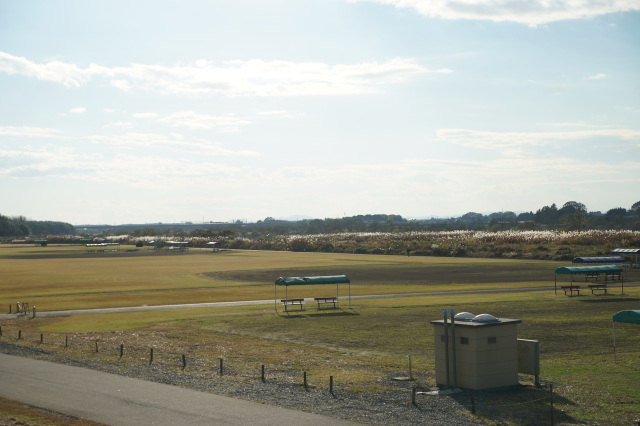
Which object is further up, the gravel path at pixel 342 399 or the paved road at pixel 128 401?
the paved road at pixel 128 401

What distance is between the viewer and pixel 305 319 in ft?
151

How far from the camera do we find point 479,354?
23484 millimetres

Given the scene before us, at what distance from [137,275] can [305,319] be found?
5208 centimetres

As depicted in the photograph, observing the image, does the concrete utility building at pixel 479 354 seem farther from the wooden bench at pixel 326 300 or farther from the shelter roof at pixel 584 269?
the shelter roof at pixel 584 269

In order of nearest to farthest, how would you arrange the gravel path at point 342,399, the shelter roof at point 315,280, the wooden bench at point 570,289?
the gravel path at point 342,399, the shelter roof at point 315,280, the wooden bench at point 570,289

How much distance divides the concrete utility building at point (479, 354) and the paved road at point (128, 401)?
598 cm

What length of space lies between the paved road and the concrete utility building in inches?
235

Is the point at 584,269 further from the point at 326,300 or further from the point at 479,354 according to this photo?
the point at 479,354

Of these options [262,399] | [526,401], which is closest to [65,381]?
[262,399]

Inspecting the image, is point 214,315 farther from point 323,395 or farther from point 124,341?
point 323,395

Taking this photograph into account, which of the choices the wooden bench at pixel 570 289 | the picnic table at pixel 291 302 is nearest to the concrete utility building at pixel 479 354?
the picnic table at pixel 291 302

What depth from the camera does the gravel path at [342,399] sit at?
2052cm

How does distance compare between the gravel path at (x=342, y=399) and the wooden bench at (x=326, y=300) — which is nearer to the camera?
the gravel path at (x=342, y=399)

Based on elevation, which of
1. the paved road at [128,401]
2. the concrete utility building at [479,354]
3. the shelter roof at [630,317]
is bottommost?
the paved road at [128,401]
